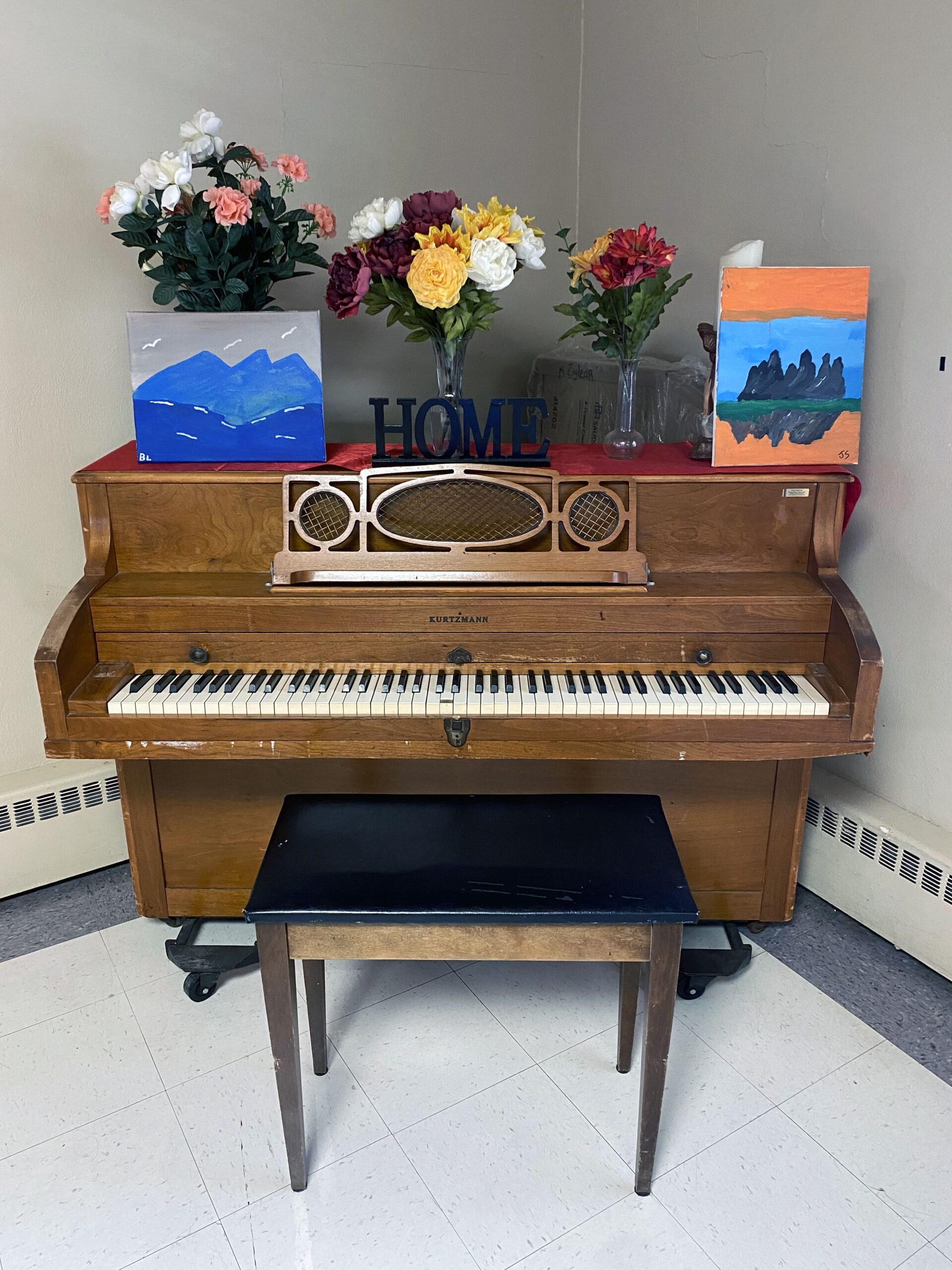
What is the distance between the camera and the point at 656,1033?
1389mm

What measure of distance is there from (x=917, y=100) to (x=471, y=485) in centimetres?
117

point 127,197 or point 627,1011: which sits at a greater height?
point 127,197

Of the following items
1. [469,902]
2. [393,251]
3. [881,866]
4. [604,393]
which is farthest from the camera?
[604,393]

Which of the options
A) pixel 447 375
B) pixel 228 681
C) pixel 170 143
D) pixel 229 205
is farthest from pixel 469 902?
pixel 170 143

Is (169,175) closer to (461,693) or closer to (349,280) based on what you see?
(349,280)

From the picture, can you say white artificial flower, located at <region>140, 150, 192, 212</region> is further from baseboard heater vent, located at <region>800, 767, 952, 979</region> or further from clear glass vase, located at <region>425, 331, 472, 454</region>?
baseboard heater vent, located at <region>800, 767, 952, 979</region>

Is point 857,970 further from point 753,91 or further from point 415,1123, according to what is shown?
point 753,91

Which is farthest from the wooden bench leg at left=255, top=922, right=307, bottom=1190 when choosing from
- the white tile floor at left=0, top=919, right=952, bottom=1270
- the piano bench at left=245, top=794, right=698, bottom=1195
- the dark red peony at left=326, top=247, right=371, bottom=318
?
the dark red peony at left=326, top=247, right=371, bottom=318

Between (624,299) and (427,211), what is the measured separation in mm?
429

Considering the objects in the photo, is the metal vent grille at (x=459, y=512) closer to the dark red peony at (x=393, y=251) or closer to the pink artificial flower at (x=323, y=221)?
the dark red peony at (x=393, y=251)

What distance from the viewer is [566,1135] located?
1.62m

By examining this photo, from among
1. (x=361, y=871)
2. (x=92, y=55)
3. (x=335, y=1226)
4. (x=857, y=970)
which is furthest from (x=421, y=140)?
(x=335, y=1226)

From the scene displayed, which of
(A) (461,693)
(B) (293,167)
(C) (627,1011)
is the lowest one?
(C) (627,1011)

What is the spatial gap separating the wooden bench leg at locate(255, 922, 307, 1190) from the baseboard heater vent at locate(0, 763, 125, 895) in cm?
108
